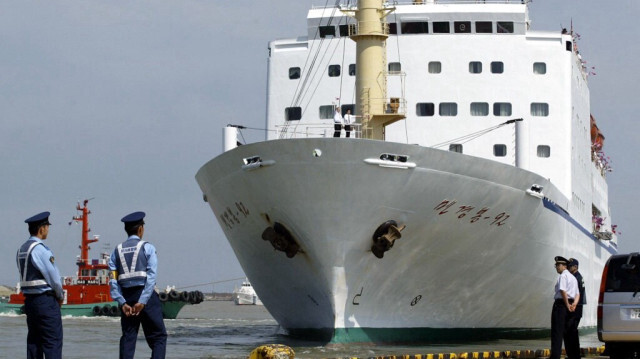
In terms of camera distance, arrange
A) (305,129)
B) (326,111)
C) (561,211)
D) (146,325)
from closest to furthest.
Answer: (146,325) < (561,211) < (326,111) < (305,129)

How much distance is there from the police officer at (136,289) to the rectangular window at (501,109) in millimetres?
13618

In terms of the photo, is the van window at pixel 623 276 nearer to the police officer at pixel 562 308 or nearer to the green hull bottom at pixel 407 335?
the police officer at pixel 562 308

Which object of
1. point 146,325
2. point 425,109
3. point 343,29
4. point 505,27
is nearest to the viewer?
point 146,325

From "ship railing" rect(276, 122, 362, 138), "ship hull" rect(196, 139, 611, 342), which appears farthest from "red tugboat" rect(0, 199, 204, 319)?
"ship hull" rect(196, 139, 611, 342)

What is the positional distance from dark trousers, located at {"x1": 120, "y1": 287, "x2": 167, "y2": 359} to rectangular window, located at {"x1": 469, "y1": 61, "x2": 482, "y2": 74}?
14.0m

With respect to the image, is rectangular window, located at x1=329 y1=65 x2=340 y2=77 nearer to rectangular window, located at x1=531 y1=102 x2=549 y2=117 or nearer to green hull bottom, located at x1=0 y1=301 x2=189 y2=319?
rectangular window, located at x1=531 y1=102 x2=549 y2=117

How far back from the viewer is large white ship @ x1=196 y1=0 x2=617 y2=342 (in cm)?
1659

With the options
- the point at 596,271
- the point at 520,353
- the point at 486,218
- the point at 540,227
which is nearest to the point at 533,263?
the point at 540,227

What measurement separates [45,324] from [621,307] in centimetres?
717

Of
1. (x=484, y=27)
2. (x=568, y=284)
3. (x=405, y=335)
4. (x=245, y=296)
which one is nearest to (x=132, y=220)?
(x=568, y=284)

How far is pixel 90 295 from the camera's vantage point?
49281mm

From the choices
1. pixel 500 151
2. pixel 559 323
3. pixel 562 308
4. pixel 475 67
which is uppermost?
pixel 475 67

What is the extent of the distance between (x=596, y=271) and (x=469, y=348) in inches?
472

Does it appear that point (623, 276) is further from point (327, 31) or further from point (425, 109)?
point (327, 31)
